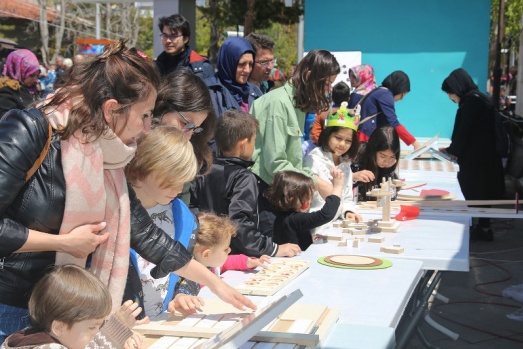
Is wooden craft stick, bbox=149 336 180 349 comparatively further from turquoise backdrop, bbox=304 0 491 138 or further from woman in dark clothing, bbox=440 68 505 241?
turquoise backdrop, bbox=304 0 491 138

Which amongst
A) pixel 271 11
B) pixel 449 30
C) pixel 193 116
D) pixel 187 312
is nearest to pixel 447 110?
pixel 449 30

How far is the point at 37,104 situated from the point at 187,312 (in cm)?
75

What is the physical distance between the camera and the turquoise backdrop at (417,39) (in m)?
11.6

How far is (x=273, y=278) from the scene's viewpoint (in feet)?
8.43

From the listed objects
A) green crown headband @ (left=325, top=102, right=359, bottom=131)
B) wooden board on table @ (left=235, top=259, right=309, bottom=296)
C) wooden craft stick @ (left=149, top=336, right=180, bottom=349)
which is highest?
green crown headband @ (left=325, top=102, right=359, bottom=131)

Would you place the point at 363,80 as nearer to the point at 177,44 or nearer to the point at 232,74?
the point at 177,44

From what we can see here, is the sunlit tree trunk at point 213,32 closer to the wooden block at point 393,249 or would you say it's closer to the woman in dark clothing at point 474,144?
the woman in dark clothing at point 474,144

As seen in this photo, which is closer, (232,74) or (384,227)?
(384,227)

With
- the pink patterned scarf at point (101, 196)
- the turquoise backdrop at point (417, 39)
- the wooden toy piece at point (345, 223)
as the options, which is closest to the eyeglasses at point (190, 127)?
the pink patterned scarf at point (101, 196)

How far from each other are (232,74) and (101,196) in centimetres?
283

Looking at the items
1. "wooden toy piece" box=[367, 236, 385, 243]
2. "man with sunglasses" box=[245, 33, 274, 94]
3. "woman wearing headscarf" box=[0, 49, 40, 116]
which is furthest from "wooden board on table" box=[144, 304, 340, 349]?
"woman wearing headscarf" box=[0, 49, 40, 116]

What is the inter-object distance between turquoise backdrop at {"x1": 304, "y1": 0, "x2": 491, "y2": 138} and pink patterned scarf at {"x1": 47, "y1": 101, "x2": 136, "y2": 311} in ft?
34.8

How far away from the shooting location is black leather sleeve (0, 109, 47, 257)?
156 cm

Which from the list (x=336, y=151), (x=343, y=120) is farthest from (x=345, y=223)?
(x=343, y=120)
